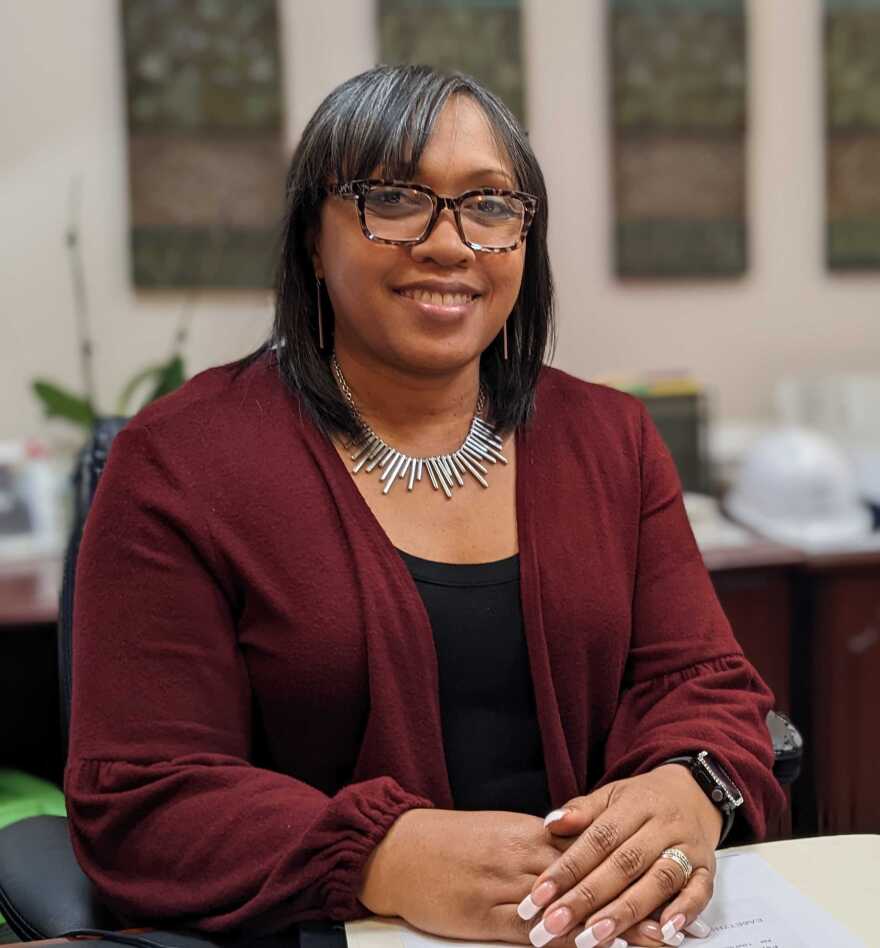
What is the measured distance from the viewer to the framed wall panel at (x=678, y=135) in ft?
8.63

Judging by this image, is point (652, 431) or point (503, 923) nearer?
point (503, 923)

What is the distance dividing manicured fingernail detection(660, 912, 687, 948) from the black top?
282 millimetres

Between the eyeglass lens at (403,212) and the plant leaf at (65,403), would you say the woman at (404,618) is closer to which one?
the eyeglass lens at (403,212)

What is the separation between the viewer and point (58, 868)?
3.37ft

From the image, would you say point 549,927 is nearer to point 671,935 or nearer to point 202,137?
point 671,935

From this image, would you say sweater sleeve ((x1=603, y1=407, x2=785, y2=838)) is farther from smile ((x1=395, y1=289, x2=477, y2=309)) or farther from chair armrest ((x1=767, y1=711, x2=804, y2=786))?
smile ((x1=395, y1=289, x2=477, y2=309))

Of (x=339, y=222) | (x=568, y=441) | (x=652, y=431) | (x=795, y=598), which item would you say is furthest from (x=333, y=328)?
(x=795, y=598)

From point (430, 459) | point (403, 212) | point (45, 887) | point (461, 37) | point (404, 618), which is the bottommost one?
point (45, 887)

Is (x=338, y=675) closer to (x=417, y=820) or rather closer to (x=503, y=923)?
(x=417, y=820)

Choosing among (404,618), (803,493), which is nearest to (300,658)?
(404,618)

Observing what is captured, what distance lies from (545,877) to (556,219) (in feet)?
6.46

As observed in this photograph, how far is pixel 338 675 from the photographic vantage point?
3.39 feet

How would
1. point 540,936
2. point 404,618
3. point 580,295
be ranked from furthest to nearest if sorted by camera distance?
point 580,295
point 404,618
point 540,936

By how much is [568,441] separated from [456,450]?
0.13 metres
